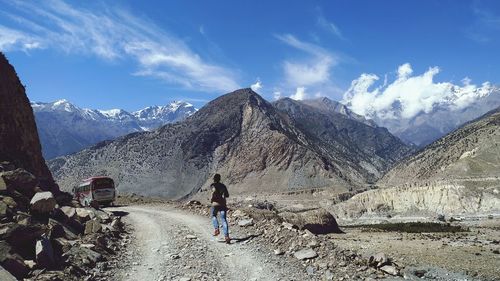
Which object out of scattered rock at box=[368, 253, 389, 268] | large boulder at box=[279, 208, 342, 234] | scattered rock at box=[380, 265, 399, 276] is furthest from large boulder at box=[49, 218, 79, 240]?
large boulder at box=[279, 208, 342, 234]

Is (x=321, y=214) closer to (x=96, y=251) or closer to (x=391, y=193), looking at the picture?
(x=96, y=251)

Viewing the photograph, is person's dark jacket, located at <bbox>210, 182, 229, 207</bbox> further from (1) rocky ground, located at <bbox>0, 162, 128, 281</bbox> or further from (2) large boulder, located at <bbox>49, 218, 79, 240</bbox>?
(2) large boulder, located at <bbox>49, 218, 79, 240</bbox>

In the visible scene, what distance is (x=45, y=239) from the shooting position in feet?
49.8

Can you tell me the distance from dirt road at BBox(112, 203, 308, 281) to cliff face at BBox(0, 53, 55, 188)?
16.1 m

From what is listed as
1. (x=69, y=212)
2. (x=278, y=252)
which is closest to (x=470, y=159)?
(x=278, y=252)

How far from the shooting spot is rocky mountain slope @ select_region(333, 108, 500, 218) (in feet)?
422

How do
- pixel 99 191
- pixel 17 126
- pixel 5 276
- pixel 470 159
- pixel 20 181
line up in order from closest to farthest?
pixel 5 276 → pixel 20 181 → pixel 17 126 → pixel 99 191 → pixel 470 159

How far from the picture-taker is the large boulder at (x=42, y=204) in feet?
61.5

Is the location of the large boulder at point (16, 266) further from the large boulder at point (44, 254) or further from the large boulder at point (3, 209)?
the large boulder at point (3, 209)

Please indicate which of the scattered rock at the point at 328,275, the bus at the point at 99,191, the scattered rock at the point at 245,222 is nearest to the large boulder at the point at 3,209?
the scattered rock at the point at 328,275

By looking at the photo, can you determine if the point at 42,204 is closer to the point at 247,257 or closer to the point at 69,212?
the point at 69,212

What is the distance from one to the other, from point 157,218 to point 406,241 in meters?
23.6

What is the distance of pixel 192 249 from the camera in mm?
19016

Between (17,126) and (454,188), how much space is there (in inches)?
4914
